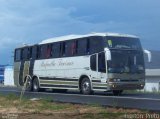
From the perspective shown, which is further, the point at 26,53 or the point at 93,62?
the point at 26,53

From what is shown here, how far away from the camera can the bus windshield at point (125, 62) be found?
24906 millimetres

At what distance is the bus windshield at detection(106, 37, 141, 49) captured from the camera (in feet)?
82.8

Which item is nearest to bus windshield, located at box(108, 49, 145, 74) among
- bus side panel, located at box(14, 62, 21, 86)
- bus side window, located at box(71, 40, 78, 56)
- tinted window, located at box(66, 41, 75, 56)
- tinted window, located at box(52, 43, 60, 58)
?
bus side window, located at box(71, 40, 78, 56)

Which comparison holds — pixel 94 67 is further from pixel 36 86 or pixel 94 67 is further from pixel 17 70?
pixel 17 70

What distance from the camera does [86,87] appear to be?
26.2 metres

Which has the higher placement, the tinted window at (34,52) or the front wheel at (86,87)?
the tinted window at (34,52)

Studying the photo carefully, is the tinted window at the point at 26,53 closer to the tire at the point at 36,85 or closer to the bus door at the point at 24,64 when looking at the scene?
the bus door at the point at 24,64

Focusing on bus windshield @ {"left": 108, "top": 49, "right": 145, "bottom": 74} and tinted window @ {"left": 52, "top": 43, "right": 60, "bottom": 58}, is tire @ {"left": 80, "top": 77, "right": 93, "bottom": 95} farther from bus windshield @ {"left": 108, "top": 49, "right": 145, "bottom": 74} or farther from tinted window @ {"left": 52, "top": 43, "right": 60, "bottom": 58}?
tinted window @ {"left": 52, "top": 43, "right": 60, "bottom": 58}

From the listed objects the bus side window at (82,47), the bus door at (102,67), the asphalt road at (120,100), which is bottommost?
the asphalt road at (120,100)

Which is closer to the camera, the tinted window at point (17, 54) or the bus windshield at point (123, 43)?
the bus windshield at point (123, 43)

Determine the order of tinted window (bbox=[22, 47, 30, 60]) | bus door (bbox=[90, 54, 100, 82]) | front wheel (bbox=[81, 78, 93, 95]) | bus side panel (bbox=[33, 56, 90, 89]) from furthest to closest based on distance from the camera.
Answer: tinted window (bbox=[22, 47, 30, 60])
bus side panel (bbox=[33, 56, 90, 89])
front wheel (bbox=[81, 78, 93, 95])
bus door (bbox=[90, 54, 100, 82])

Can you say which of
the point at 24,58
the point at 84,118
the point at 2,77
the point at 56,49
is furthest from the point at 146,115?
the point at 2,77

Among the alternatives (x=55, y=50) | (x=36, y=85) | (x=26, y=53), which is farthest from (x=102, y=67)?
(x=26, y=53)

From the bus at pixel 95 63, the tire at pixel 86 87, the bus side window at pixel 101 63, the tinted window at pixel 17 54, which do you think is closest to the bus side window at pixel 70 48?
the bus at pixel 95 63
